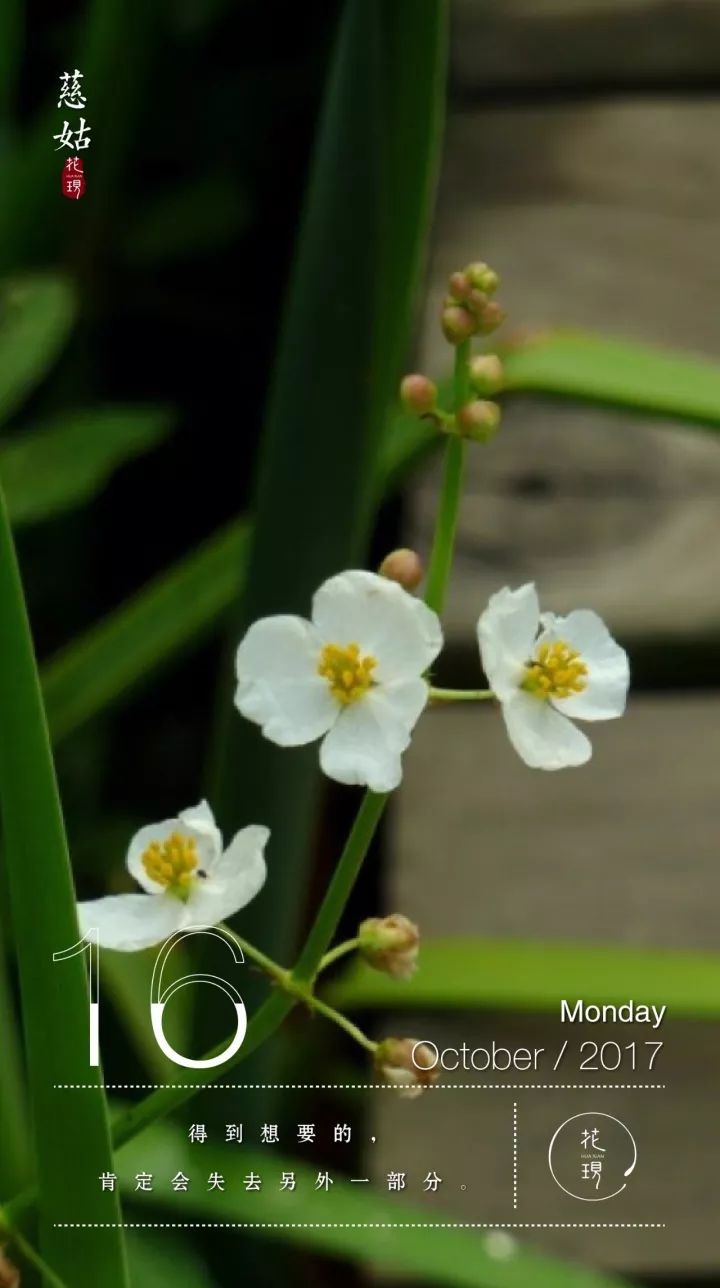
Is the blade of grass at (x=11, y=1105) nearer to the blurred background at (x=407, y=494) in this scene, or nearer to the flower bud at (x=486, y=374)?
the blurred background at (x=407, y=494)

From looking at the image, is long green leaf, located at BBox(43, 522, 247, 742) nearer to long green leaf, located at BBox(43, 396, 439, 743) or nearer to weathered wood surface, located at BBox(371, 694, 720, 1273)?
long green leaf, located at BBox(43, 396, 439, 743)

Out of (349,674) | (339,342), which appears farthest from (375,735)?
(339,342)

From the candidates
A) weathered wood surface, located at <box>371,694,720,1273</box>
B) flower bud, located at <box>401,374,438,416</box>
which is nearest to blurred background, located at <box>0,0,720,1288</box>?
A: weathered wood surface, located at <box>371,694,720,1273</box>

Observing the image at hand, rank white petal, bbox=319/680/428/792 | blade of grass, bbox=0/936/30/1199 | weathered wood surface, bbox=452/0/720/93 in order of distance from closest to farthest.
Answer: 1. white petal, bbox=319/680/428/792
2. blade of grass, bbox=0/936/30/1199
3. weathered wood surface, bbox=452/0/720/93

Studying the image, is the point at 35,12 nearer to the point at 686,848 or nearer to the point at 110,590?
the point at 110,590

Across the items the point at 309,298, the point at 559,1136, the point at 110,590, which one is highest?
the point at 309,298

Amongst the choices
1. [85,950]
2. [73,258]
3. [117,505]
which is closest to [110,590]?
[117,505]
